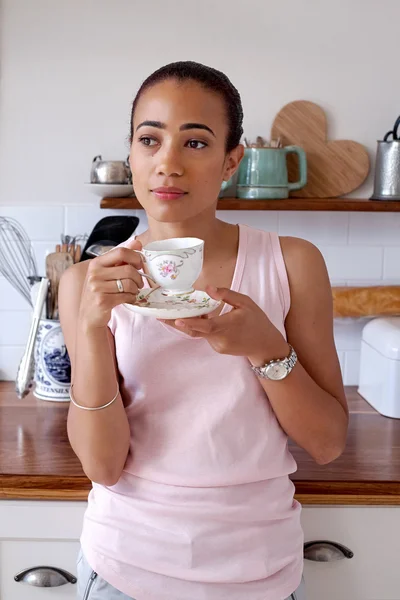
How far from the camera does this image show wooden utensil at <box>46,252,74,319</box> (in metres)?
1.81

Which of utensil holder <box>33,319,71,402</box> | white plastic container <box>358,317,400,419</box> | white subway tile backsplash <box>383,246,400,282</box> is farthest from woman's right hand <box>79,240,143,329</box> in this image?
white subway tile backsplash <box>383,246,400,282</box>

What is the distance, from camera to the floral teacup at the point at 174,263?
3.37 ft

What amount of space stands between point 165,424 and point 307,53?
1.13 metres

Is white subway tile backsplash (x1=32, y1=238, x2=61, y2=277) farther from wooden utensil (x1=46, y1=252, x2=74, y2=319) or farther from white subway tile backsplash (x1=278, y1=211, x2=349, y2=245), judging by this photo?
white subway tile backsplash (x1=278, y1=211, x2=349, y2=245)

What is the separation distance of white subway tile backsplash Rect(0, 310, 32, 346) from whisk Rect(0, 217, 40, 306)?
0.05 metres

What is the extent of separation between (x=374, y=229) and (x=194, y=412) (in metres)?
1.02

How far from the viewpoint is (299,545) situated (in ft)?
3.92

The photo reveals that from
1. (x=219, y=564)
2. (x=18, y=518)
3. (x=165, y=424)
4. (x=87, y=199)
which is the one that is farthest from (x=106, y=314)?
(x=87, y=199)

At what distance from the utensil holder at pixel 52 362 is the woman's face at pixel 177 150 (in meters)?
0.72

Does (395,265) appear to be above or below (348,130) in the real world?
below

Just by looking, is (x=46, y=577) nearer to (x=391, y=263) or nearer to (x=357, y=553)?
(x=357, y=553)

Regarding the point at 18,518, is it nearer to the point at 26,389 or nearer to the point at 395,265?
the point at 26,389

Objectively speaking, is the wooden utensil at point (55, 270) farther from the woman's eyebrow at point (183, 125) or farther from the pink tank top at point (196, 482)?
the woman's eyebrow at point (183, 125)

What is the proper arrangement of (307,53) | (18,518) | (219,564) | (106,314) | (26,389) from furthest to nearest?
1. (307,53)
2. (26,389)
3. (18,518)
4. (219,564)
5. (106,314)
